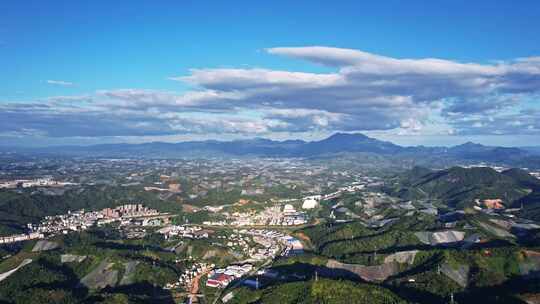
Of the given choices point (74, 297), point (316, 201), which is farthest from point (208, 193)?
point (74, 297)

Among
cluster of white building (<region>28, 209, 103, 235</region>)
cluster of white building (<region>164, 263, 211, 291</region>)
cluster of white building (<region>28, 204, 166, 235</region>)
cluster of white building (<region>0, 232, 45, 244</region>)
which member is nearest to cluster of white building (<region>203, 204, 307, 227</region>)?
cluster of white building (<region>28, 204, 166, 235</region>)

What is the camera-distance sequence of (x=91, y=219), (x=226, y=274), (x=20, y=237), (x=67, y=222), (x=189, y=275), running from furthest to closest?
(x=91, y=219) → (x=67, y=222) → (x=20, y=237) → (x=226, y=274) → (x=189, y=275)

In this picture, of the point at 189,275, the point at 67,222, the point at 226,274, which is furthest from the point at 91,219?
the point at 226,274

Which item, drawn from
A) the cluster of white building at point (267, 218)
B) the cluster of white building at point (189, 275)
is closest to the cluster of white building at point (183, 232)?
the cluster of white building at point (267, 218)

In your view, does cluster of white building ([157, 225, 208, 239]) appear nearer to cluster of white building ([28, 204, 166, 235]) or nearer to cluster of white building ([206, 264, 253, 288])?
cluster of white building ([28, 204, 166, 235])

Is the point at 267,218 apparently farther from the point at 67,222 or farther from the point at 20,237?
the point at 20,237

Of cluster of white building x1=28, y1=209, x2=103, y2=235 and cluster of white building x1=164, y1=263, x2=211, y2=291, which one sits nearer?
cluster of white building x1=164, y1=263, x2=211, y2=291

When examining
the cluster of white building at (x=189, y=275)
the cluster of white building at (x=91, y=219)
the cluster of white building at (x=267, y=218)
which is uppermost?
the cluster of white building at (x=91, y=219)

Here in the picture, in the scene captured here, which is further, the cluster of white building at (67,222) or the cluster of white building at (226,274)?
the cluster of white building at (67,222)

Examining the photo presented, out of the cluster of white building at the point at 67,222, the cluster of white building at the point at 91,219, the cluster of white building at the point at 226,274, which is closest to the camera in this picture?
the cluster of white building at the point at 226,274

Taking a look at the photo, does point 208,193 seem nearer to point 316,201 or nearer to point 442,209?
point 316,201

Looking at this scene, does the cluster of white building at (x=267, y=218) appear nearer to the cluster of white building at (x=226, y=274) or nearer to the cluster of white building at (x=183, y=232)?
the cluster of white building at (x=183, y=232)
